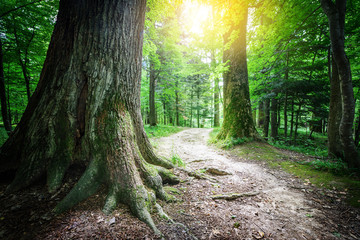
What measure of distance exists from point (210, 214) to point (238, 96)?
5474 millimetres

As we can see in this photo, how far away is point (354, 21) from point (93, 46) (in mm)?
7676

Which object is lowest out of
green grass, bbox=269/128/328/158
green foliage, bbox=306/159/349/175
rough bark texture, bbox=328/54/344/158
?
green grass, bbox=269/128/328/158

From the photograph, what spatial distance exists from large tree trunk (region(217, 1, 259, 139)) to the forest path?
282cm

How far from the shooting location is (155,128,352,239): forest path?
1.76 metres

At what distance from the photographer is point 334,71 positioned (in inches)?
162

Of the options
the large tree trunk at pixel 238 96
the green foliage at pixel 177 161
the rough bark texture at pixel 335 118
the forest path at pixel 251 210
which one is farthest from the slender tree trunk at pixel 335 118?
the green foliage at pixel 177 161

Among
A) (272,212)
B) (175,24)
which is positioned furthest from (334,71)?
(175,24)

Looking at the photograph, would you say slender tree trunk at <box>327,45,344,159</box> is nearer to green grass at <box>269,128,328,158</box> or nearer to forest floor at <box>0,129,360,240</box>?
green grass at <box>269,128,328,158</box>

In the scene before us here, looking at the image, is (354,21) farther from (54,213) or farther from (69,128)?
(54,213)

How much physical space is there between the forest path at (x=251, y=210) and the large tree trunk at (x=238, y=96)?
9.24 ft

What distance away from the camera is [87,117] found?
6.81 feet

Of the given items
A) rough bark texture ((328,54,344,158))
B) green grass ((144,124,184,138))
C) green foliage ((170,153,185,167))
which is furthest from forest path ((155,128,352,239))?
green grass ((144,124,184,138))

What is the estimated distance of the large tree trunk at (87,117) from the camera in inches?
75.0

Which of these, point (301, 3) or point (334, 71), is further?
point (301, 3)
